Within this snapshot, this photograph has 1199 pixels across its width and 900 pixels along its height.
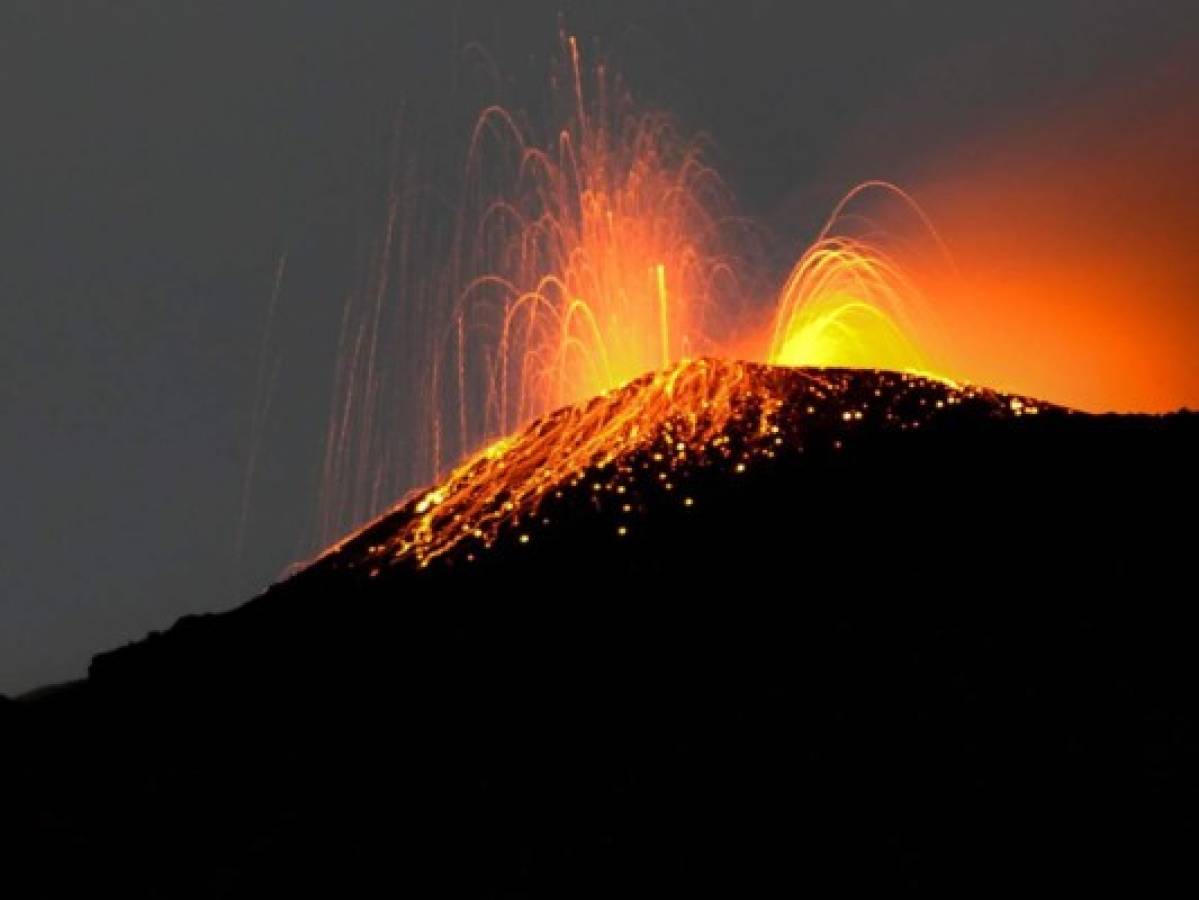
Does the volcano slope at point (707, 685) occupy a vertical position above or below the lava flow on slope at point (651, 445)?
below

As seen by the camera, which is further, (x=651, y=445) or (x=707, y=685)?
(x=651, y=445)

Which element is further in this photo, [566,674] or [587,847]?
[566,674]

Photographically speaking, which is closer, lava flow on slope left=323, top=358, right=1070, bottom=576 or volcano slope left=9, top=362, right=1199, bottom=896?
volcano slope left=9, top=362, right=1199, bottom=896

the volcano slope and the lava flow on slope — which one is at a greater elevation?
the lava flow on slope

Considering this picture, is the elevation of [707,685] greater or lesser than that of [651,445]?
lesser

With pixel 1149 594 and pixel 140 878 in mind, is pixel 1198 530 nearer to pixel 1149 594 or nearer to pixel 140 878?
pixel 1149 594

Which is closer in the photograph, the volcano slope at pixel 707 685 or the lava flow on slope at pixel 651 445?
the volcano slope at pixel 707 685

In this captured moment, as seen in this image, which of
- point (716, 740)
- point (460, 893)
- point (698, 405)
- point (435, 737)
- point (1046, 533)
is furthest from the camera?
point (698, 405)

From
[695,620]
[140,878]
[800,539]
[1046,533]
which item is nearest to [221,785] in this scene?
[140,878]
